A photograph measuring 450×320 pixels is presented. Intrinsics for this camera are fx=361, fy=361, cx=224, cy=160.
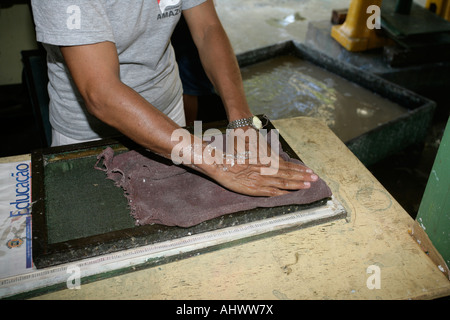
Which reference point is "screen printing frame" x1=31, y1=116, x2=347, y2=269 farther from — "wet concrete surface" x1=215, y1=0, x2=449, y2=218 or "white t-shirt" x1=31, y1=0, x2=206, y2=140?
"wet concrete surface" x1=215, y1=0, x2=449, y2=218

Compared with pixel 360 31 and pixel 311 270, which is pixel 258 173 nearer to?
pixel 311 270

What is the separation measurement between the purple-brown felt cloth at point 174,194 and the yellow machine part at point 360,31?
277 cm

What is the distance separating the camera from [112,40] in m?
1.05

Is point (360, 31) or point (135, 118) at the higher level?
point (135, 118)

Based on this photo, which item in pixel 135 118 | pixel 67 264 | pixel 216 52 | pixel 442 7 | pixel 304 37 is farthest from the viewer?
pixel 304 37

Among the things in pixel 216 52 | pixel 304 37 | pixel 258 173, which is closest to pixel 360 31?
pixel 304 37

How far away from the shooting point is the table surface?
97 cm

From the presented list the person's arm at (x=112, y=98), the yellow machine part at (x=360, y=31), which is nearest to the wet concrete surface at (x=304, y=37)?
the yellow machine part at (x=360, y=31)

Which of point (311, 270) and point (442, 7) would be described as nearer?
point (311, 270)

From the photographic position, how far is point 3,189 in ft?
4.08

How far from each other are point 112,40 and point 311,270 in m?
0.87

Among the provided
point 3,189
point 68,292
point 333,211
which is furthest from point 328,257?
point 3,189
